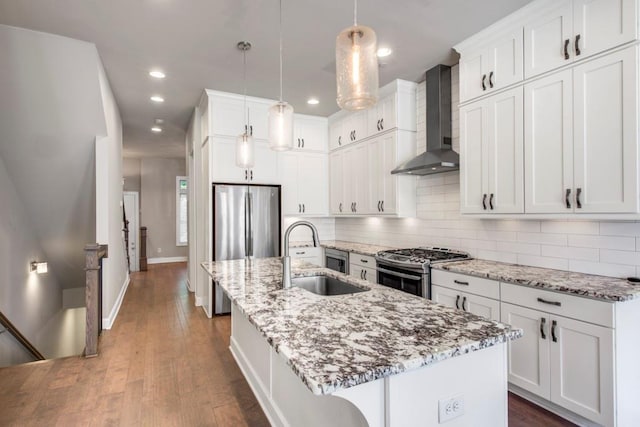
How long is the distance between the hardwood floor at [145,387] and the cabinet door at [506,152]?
147 cm

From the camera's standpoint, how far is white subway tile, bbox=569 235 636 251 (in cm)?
220

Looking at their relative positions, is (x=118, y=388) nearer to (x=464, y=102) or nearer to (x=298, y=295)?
(x=298, y=295)

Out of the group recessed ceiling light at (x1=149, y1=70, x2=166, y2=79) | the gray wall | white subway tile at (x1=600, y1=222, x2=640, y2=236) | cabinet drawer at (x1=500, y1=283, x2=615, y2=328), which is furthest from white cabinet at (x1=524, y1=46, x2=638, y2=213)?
the gray wall

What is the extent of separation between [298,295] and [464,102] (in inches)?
93.1

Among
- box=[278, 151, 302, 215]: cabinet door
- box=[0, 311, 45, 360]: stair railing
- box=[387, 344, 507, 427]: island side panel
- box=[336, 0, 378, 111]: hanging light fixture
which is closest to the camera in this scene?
box=[387, 344, 507, 427]: island side panel

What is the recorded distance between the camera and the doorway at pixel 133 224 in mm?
7916

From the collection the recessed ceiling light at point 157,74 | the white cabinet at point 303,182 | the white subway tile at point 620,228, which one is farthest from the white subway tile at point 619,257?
the recessed ceiling light at point 157,74

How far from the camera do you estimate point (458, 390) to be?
47.5 inches

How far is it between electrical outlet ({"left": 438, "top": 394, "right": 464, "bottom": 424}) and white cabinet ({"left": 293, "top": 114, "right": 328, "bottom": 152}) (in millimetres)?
4228

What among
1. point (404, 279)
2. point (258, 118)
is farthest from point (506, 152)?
point (258, 118)

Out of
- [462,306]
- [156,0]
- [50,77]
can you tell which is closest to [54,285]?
[50,77]

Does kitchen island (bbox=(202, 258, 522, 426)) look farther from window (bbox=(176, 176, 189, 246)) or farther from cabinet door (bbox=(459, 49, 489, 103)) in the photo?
window (bbox=(176, 176, 189, 246))

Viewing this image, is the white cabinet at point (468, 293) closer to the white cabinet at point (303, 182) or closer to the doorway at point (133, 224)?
the white cabinet at point (303, 182)

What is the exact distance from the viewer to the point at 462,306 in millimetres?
2678
